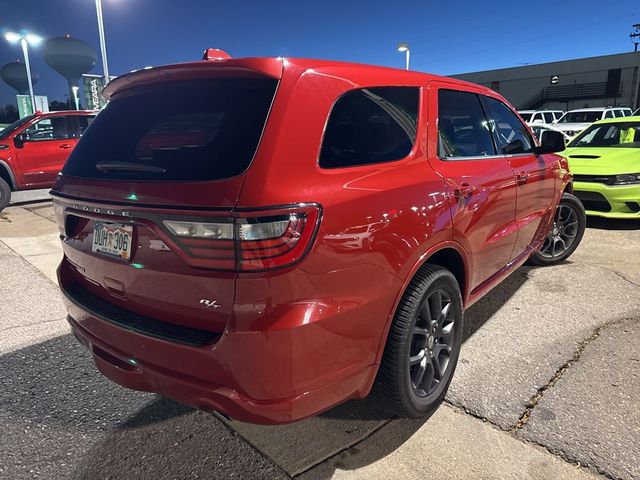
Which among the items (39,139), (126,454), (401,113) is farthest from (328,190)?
(39,139)

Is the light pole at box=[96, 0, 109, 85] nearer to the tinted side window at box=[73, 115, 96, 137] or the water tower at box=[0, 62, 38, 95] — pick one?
the tinted side window at box=[73, 115, 96, 137]

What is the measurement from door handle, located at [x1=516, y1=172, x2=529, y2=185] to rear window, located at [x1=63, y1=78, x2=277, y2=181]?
228 centimetres

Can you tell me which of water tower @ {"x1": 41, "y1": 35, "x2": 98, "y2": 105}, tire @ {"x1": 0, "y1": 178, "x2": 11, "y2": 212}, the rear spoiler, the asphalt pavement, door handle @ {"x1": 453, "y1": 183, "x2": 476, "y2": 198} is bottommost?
the asphalt pavement

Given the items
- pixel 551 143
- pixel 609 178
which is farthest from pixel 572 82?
pixel 551 143

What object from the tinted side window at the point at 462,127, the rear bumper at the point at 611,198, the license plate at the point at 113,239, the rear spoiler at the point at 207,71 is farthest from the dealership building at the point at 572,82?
the license plate at the point at 113,239

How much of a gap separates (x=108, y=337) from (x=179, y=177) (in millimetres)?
870

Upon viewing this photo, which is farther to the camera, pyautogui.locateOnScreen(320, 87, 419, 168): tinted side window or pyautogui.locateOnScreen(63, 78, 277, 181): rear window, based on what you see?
pyautogui.locateOnScreen(320, 87, 419, 168): tinted side window

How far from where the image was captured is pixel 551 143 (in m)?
3.94

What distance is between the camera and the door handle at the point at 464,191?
102 inches

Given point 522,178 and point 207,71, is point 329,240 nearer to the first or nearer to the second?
point 207,71

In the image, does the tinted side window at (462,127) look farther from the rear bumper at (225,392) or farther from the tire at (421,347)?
the rear bumper at (225,392)

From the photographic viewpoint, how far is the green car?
6.39 m

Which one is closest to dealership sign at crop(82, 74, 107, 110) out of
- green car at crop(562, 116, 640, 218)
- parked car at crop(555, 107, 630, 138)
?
green car at crop(562, 116, 640, 218)

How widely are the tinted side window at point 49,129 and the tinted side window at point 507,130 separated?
9.56 meters
